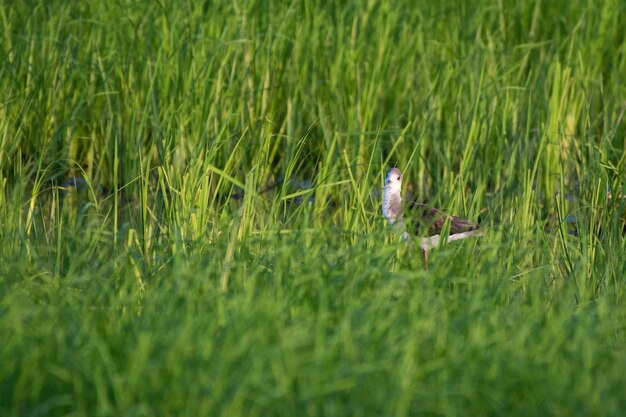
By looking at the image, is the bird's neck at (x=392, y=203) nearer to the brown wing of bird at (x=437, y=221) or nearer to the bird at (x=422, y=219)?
the bird at (x=422, y=219)

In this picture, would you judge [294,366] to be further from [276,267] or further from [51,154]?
[51,154]

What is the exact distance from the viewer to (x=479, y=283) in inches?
148

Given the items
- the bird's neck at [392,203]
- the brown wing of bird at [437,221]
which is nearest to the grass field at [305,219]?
the brown wing of bird at [437,221]

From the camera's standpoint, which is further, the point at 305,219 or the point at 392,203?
the point at 392,203

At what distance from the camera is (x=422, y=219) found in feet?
16.0

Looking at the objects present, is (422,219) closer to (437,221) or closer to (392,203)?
(437,221)

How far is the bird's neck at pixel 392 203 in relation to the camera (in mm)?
5004

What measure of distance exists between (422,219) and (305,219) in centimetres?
86

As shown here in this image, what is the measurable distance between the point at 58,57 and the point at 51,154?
52cm

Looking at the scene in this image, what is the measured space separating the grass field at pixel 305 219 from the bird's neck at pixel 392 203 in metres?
0.21

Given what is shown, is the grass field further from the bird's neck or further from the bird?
the bird's neck

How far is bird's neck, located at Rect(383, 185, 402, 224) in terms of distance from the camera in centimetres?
500

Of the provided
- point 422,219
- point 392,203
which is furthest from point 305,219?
point 392,203

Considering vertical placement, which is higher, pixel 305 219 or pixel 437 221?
pixel 305 219
